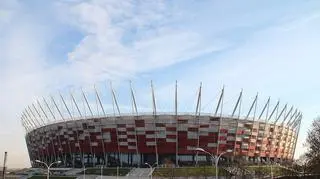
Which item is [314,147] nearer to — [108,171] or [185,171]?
[185,171]

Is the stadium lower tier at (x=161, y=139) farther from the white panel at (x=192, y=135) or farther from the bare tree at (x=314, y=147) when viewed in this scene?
the bare tree at (x=314, y=147)

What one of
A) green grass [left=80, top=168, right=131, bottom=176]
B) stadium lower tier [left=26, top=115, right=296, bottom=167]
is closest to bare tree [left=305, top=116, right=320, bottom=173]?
stadium lower tier [left=26, top=115, right=296, bottom=167]

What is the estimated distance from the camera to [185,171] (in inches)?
3752

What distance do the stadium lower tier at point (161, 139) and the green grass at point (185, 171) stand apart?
4547 mm

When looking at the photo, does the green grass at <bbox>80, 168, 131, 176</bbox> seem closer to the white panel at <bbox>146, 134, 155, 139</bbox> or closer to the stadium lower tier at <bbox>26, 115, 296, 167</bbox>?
the stadium lower tier at <bbox>26, 115, 296, 167</bbox>

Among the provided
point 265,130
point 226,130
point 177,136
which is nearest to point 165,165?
point 177,136

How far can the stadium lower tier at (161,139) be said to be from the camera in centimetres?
10150

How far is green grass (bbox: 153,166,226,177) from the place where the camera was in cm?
9306

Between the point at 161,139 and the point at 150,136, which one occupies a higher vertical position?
the point at 150,136

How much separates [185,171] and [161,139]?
10.2 meters

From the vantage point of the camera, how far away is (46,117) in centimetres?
12056

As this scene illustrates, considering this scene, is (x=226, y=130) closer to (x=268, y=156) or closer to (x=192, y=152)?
(x=192, y=152)

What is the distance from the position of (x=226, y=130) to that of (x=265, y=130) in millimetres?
13236

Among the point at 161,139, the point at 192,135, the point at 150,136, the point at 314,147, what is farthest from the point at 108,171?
the point at 314,147
